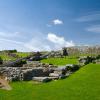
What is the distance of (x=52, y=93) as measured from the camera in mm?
23953

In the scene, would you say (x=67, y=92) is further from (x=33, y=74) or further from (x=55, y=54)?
(x=55, y=54)

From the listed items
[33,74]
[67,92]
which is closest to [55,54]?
[33,74]

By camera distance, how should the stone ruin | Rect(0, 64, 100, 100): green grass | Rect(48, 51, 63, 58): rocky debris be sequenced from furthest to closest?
Rect(48, 51, 63, 58): rocky debris
the stone ruin
Rect(0, 64, 100, 100): green grass

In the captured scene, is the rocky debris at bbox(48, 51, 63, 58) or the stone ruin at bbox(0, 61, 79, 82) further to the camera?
the rocky debris at bbox(48, 51, 63, 58)

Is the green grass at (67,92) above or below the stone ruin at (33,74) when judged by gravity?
below

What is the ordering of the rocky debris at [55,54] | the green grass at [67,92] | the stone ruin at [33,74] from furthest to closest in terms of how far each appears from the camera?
1. the rocky debris at [55,54]
2. the stone ruin at [33,74]
3. the green grass at [67,92]

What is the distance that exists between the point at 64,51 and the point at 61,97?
69.0 meters

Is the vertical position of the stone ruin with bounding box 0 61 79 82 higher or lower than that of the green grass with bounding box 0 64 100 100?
higher

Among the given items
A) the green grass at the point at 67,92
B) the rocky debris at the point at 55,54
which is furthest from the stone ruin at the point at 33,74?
the rocky debris at the point at 55,54

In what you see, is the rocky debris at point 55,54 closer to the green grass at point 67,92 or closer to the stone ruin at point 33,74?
the stone ruin at point 33,74

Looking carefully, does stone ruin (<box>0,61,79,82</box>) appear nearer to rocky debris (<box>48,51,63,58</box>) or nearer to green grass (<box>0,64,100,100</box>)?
green grass (<box>0,64,100,100</box>)

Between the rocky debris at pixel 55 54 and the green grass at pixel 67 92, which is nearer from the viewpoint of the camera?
the green grass at pixel 67 92

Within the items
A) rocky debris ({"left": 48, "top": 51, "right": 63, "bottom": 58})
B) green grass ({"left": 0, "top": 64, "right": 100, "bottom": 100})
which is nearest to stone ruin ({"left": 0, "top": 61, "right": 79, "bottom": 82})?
green grass ({"left": 0, "top": 64, "right": 100, "bottom": 100})

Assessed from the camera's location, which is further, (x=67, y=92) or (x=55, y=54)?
(x=55, y=54)
